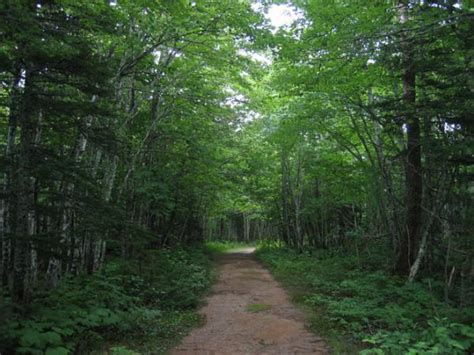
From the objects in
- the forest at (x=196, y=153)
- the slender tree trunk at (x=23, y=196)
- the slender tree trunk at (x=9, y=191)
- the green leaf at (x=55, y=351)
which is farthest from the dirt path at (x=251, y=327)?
the slender tree trunk at (x=9, y=191)

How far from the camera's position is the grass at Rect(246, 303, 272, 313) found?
8281mm

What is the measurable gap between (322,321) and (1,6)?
691cm

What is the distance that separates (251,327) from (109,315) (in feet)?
8.62

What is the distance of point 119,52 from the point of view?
905 centimetres

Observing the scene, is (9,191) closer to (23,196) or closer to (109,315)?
(23,196)

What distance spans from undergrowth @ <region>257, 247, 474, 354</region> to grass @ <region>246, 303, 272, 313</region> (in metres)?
0.92

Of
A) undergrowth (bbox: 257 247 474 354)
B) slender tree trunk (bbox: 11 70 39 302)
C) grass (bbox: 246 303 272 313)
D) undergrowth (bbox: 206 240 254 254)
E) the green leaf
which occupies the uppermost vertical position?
slender tree trunk (bbox: 11 70 39 302)

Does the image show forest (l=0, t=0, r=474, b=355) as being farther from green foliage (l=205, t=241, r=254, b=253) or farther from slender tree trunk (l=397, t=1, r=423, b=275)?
green foliage (l=205, t=241, r=254, b=253)

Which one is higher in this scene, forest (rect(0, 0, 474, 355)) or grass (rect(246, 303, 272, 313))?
forest (rect(0, 0, 474, 355))

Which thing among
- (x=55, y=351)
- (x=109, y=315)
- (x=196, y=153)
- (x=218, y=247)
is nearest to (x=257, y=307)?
(x=109, y=315)

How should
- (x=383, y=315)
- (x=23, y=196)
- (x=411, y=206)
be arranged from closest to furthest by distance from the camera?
(x=23, y=196) → (x=383, y=315) → (x=411, y=206)

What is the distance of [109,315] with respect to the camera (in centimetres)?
586

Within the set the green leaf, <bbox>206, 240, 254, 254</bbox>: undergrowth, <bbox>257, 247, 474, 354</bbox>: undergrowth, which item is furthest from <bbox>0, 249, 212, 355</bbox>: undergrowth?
<bbox>206, 240, 254, 254</bbox>: undergrowth

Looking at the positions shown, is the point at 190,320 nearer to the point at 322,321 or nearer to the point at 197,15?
the point at 322,321
